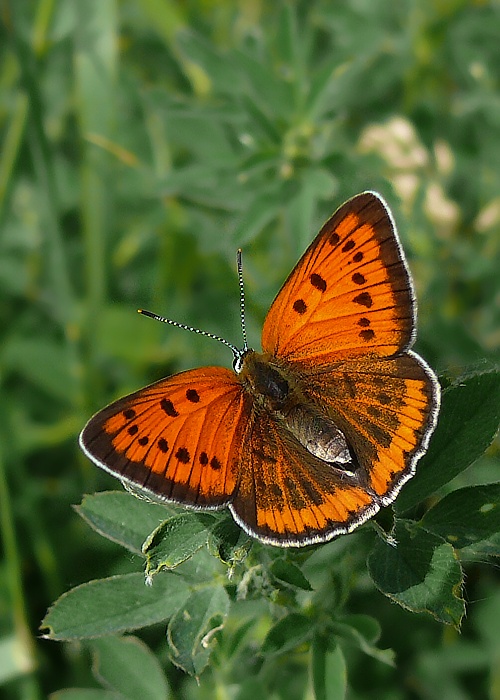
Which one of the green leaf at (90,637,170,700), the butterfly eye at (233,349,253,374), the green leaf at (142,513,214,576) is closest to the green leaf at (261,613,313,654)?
the green leaf at (142,513,214,576)

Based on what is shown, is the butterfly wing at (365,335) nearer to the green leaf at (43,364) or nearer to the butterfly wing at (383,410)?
the butterfly wing at (383,410)

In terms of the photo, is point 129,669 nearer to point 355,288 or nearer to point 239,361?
point 239,361

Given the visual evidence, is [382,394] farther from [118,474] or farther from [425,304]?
[425,304]

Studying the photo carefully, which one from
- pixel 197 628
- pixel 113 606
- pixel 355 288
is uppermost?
pixel 355 288

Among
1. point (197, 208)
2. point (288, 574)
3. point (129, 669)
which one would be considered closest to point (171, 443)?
point (288, 574)

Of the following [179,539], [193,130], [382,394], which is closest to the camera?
[179,539]

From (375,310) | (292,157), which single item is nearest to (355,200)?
(375,310)

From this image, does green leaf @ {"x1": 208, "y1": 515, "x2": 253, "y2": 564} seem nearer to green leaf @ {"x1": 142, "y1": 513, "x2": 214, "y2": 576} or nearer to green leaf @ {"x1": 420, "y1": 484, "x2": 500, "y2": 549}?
green leaf @ {"x1": 142, "y1": 513, "x2": 214, "y2": 576}
